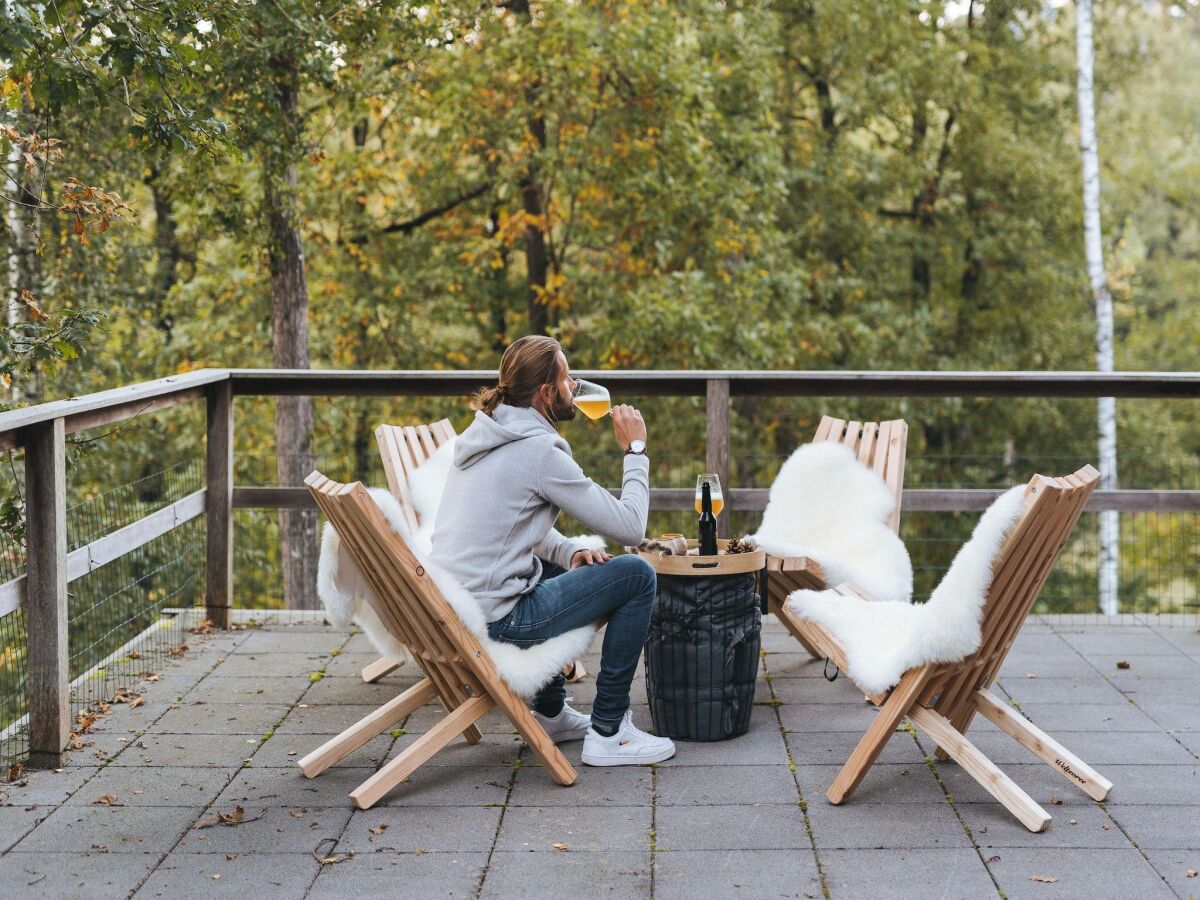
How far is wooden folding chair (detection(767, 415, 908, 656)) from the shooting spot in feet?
14.5

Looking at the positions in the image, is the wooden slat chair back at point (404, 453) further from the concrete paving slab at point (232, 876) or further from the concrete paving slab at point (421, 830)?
the concrete paving slab at point (232, 876)

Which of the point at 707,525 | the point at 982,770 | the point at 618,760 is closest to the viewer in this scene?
the point at 982,770

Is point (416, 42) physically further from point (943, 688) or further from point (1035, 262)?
point (1035, 262)

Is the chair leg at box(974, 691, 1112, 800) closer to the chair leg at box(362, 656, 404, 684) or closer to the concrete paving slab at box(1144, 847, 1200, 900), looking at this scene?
the concrete paving slab at box(1144, 847, 1200, 900)

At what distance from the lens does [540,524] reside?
142 inches

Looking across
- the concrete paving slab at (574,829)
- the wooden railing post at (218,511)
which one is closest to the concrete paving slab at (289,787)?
the concrete paving slab at (574,829)

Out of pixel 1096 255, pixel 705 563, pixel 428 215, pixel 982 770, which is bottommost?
pixel 982 770

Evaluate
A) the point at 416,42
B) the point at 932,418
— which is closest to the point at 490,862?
the point at 416,42

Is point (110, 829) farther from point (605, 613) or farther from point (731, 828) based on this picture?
point (731, 828)

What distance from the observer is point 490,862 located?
3062 mm

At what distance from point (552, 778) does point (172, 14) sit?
2.41 meters

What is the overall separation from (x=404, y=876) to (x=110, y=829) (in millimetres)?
829

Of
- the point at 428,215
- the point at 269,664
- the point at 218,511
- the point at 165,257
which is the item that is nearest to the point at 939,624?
the point at 269,664

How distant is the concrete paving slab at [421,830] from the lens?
10.4 ft
